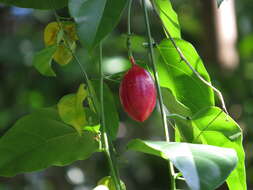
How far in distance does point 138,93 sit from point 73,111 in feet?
0.34

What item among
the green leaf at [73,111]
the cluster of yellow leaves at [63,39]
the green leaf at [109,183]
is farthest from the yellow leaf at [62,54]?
the green leaf at [109,183]

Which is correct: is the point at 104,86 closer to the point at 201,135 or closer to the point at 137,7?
the point at 201,135

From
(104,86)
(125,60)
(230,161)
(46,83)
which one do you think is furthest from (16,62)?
(230,161)

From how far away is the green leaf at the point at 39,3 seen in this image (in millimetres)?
898

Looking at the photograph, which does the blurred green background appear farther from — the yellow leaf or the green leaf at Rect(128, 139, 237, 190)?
the green leaf at Rect(128, 139, 237, 190)

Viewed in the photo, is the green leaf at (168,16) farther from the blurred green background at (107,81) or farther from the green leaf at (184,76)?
the blurred green background at (107,81)

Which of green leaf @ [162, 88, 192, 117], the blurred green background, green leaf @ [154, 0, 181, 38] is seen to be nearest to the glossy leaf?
green leaf @ [162, 88, 192, 117]

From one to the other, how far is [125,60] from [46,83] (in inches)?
15.7

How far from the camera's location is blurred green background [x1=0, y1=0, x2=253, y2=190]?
8.82ft

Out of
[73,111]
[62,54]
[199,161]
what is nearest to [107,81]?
[62,54]

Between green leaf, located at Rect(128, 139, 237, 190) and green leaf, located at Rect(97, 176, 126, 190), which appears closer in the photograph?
green leaf, located at Rect(128, 139, 237, 190)

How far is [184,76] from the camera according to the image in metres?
0.96

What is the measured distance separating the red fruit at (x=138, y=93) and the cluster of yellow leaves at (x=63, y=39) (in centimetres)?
13

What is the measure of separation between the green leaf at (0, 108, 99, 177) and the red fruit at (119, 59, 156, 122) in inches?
3.9
